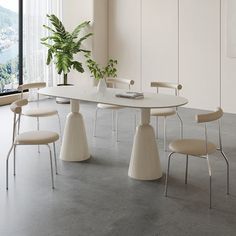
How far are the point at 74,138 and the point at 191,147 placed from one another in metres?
1.47

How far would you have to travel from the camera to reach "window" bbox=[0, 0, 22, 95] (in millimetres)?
8216

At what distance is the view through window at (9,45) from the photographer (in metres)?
Answer: 8.22

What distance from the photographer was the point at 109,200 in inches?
137

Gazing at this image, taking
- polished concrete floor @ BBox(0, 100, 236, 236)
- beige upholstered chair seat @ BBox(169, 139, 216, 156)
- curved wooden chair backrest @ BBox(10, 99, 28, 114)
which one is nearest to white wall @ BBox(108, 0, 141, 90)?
polished concrete floor @ BBox(0, 100, 236, 236)

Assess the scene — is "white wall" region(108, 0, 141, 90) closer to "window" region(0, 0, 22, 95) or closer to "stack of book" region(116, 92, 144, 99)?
"window" region(0, 0, 22, 95)

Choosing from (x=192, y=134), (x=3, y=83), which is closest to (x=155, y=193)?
(x=192, y=134)

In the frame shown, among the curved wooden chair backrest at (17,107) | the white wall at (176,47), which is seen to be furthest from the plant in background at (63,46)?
the curved wooden chair backrest at (17,107)

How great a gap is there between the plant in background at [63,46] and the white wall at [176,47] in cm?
75

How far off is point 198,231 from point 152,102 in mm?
1405

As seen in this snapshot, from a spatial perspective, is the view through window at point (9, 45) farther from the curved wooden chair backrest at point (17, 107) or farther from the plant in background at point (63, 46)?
the curved wooden chair backrest at point (17, 107)

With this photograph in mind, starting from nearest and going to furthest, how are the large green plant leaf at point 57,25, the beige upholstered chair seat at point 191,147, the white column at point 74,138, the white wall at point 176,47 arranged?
the beige upholstered chair seat at point 191,147 < the white column at point 74,138 < the white wall at point 176,47 < the large green plant leaf at point 57,25

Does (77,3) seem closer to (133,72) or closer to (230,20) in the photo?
(133,72)

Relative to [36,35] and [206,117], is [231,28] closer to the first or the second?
[36,35]

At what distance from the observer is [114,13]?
8.44m
